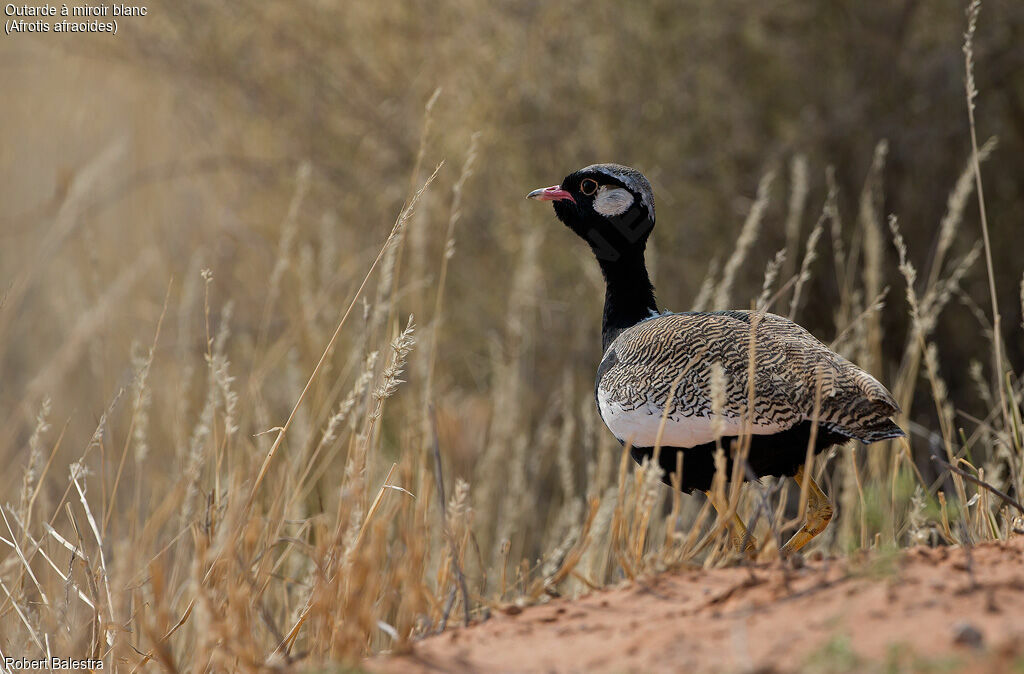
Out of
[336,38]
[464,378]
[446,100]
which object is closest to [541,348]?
[464,378]

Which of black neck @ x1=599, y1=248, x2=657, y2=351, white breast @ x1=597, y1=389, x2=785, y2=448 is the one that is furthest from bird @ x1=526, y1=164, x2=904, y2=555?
black neck @ x1=599, y1=248, x2=657, y2=351

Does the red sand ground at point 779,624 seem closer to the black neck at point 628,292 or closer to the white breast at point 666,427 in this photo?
the white breast at point 666,427

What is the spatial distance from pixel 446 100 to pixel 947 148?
7.58 feet

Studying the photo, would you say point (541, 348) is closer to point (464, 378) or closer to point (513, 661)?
point (464, 378)

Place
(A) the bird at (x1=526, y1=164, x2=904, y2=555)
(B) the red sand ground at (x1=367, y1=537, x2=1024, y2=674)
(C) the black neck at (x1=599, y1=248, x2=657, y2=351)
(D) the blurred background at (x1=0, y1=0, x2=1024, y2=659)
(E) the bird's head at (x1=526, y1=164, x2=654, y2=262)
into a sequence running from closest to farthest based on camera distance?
1. (B) the red sand ground at (x1=367, y1=537, x2=1024, y2=674)
2. (A) the bird at (x1=526, y1=164, x2=904, y2=555)
3. (E) the bird's head at (x1=526, y1=164, x2=654, y2=262)
4. (C) the black neck at (x1=599, y1=248, x2=657, y2=351)
5. (D) the blurred background at (x1=0, y1=0, x2=1024, y2=659)

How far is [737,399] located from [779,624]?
872 millimetres

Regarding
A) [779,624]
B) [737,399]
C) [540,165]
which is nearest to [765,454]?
[737,399]

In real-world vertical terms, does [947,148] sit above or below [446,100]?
below

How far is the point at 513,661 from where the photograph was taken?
4.97ft

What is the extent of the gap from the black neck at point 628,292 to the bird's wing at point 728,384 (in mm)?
397

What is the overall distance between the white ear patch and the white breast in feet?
2.36

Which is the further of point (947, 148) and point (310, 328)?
point (947, 148)

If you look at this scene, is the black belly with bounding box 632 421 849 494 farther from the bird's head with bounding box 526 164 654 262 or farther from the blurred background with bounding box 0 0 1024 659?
the blurred background with bounding box 0 0 1024 659

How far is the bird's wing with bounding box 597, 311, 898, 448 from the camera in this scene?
2.23 meters
